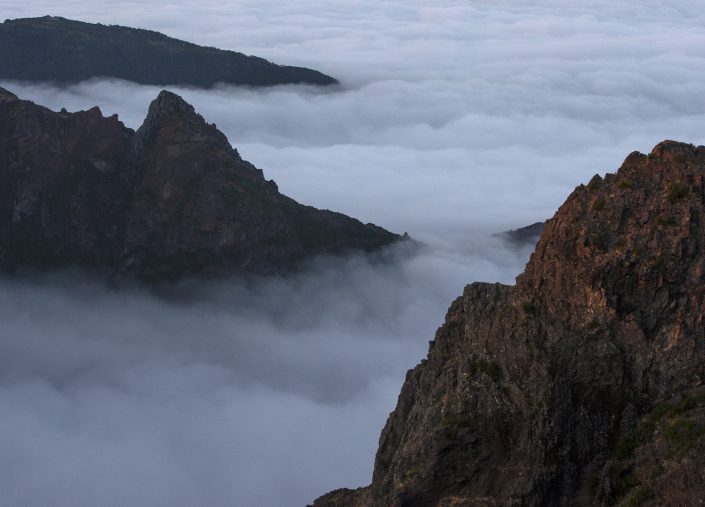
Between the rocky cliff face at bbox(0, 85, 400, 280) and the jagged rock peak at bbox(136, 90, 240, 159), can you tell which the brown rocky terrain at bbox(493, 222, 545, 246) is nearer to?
the rocky cliff face at bbox(0, 85, 400, 280)

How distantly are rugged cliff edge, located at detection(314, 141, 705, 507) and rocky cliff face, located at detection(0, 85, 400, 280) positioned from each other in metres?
101

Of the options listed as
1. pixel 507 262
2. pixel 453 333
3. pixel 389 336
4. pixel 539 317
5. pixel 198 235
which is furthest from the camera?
pixel 507 262

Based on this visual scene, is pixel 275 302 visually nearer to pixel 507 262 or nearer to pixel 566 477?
pixel 507 262

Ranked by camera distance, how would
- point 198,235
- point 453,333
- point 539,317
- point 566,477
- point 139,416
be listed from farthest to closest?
point 198,235 < point 139,416 < point 453,333 < point 539,317 < point 566,477

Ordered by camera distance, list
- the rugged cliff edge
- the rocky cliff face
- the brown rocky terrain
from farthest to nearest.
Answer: the brown rocky terrain
the rocky cliff face
the rugged cliff edge

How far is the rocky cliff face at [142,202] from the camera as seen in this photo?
13700cm

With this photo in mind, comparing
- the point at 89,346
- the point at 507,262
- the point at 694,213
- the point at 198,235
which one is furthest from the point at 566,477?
the point at 507,262

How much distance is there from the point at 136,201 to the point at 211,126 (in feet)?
49.7

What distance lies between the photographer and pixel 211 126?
146500mm

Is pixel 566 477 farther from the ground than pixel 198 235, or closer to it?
closer to it

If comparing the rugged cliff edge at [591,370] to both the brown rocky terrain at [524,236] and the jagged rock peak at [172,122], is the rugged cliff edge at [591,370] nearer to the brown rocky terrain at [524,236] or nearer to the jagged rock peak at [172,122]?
the jagged rock peak at [172,122]

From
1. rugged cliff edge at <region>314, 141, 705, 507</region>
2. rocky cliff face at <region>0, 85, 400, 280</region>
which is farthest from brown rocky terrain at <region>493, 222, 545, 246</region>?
rugged cliff edge at <region>314, 141, 705, 507</region>

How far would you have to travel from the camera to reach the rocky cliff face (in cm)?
13700

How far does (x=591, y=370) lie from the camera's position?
3597 centimetres
